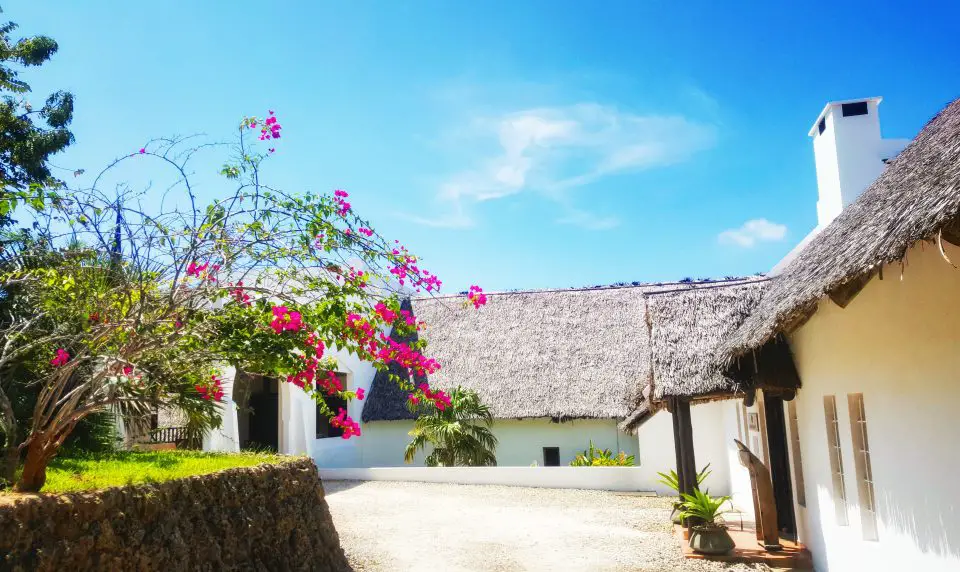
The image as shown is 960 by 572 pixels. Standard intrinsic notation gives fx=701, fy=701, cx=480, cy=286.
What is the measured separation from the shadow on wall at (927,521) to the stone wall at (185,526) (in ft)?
16.9

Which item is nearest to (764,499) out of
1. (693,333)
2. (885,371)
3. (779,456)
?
(779,456)

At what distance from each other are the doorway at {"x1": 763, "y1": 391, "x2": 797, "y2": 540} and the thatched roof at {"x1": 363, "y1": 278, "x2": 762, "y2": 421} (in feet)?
18.4

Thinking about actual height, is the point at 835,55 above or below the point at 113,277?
above

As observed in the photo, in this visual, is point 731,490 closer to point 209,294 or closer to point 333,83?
point 333,83

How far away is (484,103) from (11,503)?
281 inches

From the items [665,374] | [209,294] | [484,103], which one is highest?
[484,103]

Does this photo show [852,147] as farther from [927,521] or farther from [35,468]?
[35,468]

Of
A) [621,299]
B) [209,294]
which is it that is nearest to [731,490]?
[621,299]

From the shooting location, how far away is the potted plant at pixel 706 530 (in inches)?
327

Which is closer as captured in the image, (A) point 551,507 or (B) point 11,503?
(B) point 11,503

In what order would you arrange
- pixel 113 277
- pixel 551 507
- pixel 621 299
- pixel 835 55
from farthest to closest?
pixel 621 299 < pixel 551 507 < pixel 835 55 < pixel 113 277

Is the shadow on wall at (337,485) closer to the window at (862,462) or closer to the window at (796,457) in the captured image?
the window at (796,457)

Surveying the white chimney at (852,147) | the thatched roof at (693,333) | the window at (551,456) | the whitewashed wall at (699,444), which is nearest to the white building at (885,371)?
the thatched roof at (693,333)

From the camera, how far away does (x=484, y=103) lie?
9461mm
